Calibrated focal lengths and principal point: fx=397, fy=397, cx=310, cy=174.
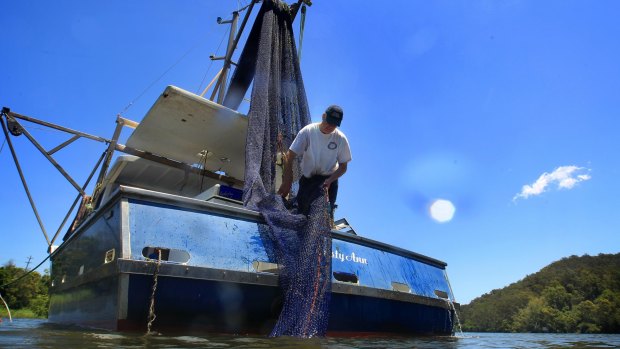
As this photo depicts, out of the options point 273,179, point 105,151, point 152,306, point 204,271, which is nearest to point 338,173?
point 273,179

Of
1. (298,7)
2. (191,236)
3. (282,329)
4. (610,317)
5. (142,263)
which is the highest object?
(298,7)

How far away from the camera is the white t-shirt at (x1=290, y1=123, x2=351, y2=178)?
433cm

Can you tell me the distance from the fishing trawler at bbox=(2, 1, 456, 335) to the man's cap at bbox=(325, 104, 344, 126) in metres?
1.26

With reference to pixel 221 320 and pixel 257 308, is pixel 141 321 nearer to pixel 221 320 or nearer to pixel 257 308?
pixel 221 320

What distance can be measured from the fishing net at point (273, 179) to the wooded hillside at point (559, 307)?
193 feet

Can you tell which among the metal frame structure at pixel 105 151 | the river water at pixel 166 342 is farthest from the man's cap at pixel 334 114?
the metal frame structure at pixel 105 151

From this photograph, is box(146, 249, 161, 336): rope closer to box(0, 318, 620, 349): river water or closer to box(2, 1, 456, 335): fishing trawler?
box(2, 1, 456, 335): fishing trawler

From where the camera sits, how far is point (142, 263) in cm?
310

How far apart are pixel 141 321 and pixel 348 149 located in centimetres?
264

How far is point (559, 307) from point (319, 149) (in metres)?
75.9

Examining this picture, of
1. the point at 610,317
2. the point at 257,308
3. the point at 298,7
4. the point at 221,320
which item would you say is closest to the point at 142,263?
the point at 221,320

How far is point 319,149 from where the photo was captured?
4355 millimetres

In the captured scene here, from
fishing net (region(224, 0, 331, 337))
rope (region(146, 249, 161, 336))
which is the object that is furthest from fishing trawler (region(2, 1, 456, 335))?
fishing net (region(224, 0, 331, 337))

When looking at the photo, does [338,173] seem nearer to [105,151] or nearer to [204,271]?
[204,271]
